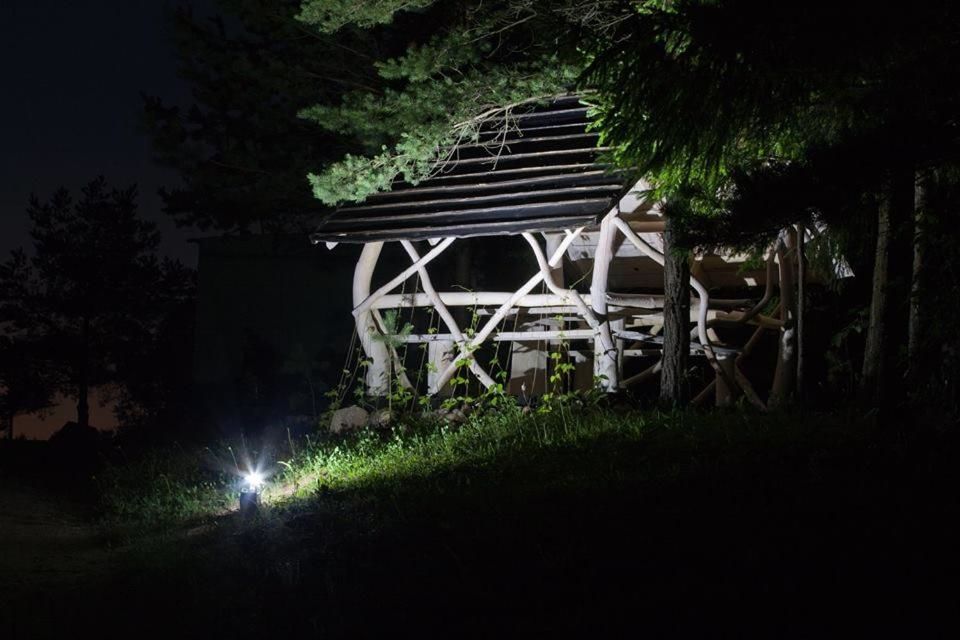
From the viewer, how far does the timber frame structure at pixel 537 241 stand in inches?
437

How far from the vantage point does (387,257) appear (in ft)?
80.8

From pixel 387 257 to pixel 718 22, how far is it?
2018 centimetres

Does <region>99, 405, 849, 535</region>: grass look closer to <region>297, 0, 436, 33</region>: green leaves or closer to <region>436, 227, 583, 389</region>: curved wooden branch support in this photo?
<region>436, 227, 583, 389</region>: curved wooden branch support

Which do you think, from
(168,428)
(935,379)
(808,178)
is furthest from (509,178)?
(168,428)

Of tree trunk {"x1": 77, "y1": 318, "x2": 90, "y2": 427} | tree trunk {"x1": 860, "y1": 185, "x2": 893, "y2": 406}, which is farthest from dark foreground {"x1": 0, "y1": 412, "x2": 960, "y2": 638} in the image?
tree trunk {"x1": 77, "y1": 318, "x2": 90, "y2": 427}

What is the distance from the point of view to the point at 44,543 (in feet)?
29.0

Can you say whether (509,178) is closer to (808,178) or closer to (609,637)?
(808,178)

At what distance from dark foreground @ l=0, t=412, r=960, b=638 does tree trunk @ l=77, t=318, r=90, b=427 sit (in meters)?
24.0

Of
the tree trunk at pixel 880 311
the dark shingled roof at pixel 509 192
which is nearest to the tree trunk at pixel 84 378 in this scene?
Result: the dark shingled roof at pixel 509 192

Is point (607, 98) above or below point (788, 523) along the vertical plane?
above

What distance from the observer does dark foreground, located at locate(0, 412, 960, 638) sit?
4.37 meters

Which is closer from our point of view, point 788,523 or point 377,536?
point 788,523

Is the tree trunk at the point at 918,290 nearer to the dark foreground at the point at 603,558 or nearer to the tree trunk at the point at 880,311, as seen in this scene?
the tree trunk at the point at 880,311

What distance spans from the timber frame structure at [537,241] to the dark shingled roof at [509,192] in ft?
0.06
